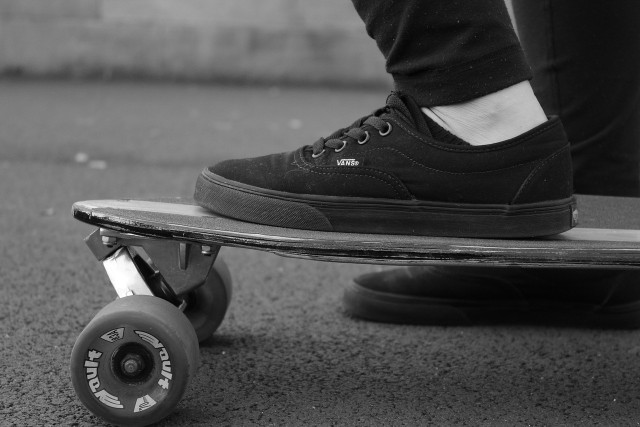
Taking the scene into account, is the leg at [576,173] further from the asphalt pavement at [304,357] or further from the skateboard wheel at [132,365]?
the skateboard wheel at [132,365]

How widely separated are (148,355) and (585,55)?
49.1 inches

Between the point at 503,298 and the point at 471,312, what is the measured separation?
8 centimetres

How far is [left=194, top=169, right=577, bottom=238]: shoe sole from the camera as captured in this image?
1516mm

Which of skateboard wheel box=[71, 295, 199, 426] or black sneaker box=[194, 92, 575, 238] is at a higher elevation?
black sneaker box=[194, 92, 575, 238]

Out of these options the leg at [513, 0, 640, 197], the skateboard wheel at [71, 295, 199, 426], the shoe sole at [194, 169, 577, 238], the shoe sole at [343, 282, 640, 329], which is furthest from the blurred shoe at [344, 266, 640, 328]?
the skateboard wheel at [71, 295, 199, 426]

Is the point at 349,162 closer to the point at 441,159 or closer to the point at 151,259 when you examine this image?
the point at 441,159

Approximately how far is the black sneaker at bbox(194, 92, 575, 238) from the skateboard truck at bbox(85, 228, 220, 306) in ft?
0.36

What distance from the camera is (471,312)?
2.02 metres

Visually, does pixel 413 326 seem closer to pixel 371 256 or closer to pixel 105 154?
pixel 371 256

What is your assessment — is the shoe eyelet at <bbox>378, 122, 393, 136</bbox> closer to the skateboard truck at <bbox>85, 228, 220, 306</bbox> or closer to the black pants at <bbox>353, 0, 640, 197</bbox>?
the skateboard truck at <bbox>85, 228, 220, 306</bbox>

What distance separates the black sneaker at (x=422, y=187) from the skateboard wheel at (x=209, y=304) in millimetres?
290

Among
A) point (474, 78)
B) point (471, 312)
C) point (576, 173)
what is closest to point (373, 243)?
point (474, 78)

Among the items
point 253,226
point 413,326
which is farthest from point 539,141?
point 413,326

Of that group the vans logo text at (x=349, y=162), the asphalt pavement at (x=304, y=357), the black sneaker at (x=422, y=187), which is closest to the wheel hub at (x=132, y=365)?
the asphalt pavement at (x=304, y=357)
